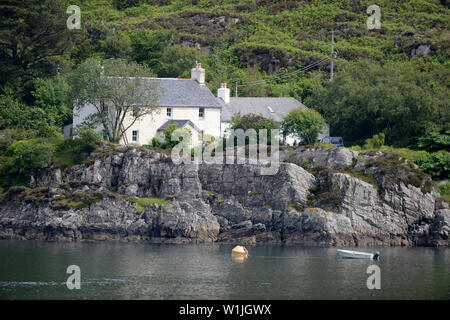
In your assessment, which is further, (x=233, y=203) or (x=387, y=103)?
(x=387, y=103)

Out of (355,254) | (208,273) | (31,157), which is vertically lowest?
(208,273)

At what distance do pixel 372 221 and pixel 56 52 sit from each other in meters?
48.3

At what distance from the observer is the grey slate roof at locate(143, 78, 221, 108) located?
81.8 meters

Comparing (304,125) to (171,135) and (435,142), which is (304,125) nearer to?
(435,142)

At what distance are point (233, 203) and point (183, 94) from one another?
2015cm

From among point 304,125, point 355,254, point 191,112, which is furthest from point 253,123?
point 355,254

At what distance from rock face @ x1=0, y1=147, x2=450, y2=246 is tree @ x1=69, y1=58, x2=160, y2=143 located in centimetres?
749

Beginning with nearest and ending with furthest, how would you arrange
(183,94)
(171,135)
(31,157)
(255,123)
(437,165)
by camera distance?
(31,157) < (437,165) < (171,135) < (255,123) < (183,94)

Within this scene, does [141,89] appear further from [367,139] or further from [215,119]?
[367,139]

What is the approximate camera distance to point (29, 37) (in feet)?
280

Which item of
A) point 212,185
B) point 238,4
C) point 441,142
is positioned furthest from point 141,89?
point 238,4

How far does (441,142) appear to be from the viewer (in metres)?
76.1
